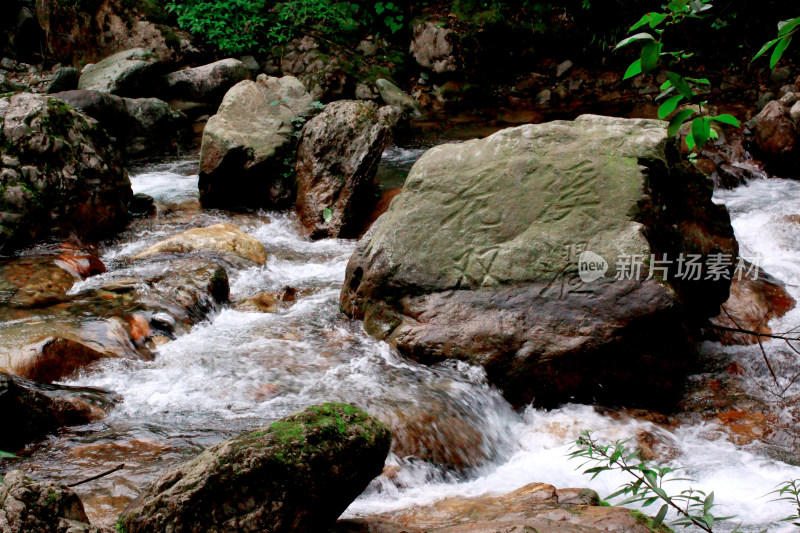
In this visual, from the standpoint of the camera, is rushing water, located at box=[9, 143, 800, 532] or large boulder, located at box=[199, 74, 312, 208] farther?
large boulder, located at box=[199, 74, 312, 208]

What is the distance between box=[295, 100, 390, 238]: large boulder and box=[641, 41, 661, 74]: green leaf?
19.7 feet

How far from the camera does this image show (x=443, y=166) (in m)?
4.93

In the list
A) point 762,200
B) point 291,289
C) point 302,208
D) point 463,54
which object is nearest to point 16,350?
point 291,289

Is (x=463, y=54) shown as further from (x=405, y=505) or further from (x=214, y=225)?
(x=405, y=505)

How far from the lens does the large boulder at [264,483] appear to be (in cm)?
189

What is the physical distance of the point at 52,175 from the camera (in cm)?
622

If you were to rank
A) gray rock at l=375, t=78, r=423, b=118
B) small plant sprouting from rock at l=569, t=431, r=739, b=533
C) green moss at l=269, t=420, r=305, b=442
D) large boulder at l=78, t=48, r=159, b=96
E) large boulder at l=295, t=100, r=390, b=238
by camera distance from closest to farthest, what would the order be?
A: small plant sprouting from rock at l=569, t=431, r=739, b=533, green moss at l=269, t=420, r=305, b=442, large boulder at l=295, t=100, r=390, b=238, large boulder at l=78, t=48, r=159, b=96, gray rock at l=375, t=78, r=423, b=118

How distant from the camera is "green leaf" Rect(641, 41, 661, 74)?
4.00ft

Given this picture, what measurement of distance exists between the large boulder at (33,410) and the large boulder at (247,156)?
4518 millimetres

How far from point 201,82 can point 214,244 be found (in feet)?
21.8

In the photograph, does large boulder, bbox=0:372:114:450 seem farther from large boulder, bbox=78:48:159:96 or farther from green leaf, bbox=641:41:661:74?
large boulder, bbox=78:48:159:96

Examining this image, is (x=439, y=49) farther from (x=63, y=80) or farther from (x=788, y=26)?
(x=788, y=26)
